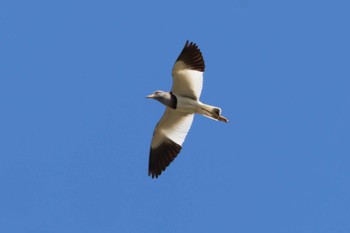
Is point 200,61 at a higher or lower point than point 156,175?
higher

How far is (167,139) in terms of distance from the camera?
23.7 metres

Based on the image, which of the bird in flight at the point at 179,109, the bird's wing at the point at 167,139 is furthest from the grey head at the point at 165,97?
the bird's wing at the point at 167,139

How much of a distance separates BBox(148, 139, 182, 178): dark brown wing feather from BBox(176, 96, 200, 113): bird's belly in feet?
3.90

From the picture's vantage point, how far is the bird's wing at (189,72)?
22.5 meters

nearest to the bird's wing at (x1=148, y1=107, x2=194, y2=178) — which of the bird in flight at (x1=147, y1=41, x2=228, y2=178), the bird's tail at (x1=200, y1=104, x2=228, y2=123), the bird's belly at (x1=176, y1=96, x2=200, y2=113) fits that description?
the bird in flight at (x1=147, y1=41, x2=228, y2=178)

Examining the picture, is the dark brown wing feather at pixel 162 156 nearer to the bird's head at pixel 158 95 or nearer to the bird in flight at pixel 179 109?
the bird in flight at pixel 179 109

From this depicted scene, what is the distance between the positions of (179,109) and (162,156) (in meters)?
1.48

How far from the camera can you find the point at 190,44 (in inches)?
886

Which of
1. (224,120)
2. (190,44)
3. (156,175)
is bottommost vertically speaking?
(156,175)

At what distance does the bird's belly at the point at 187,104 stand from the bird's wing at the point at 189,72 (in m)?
0.14

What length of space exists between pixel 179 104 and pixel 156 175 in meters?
2.14

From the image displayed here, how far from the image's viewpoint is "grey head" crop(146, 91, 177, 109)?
22844 mm

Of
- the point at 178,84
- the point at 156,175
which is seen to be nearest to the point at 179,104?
the point at 178,84

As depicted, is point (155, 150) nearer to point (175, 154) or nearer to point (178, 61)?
point (175, 154)
